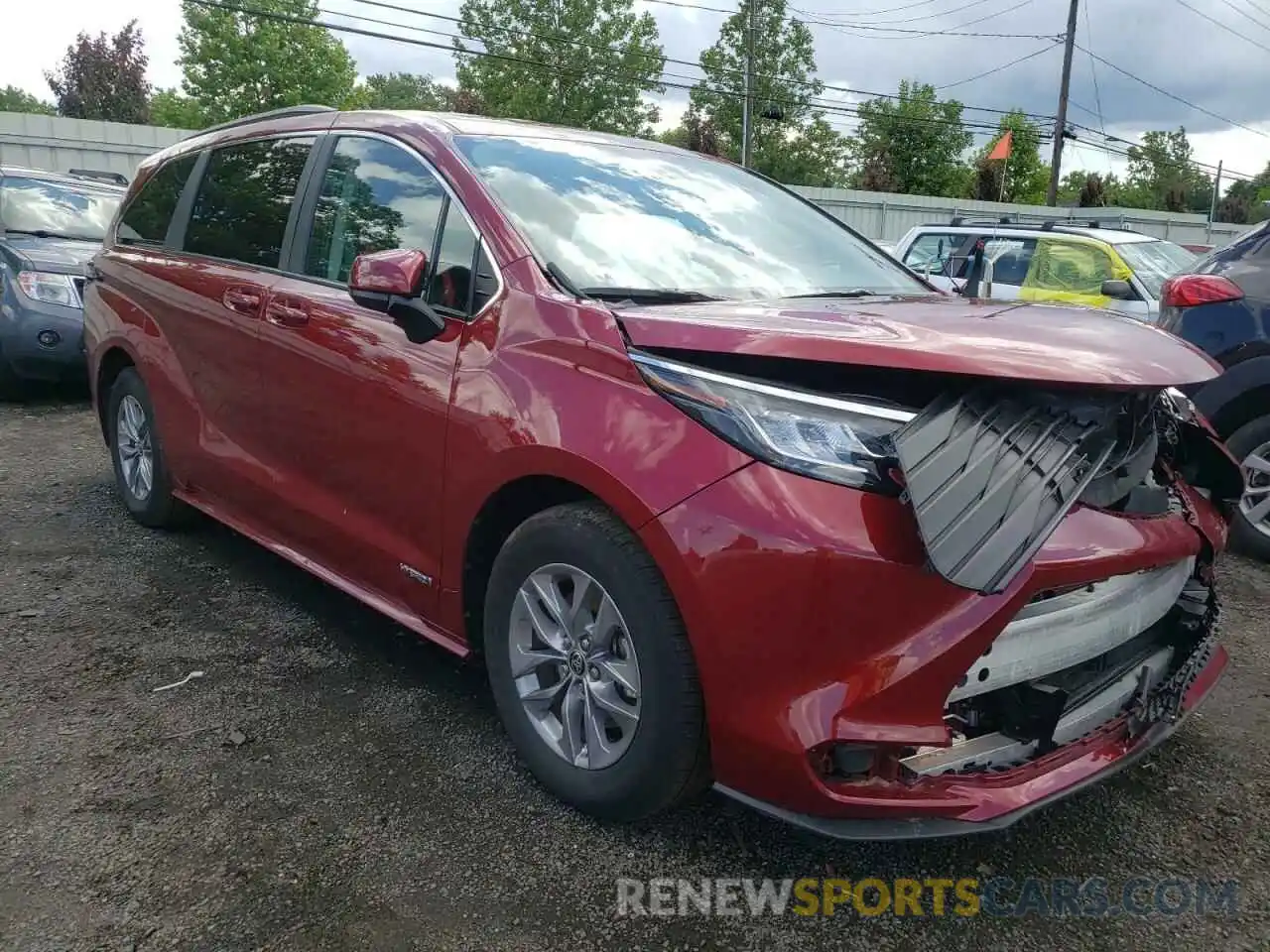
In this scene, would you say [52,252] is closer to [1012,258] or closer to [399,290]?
[399,290]

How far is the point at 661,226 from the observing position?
2.97 meters

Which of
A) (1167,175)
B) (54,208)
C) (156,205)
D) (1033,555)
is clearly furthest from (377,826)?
(1167,175)

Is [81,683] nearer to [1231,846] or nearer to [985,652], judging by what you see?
[985,652]

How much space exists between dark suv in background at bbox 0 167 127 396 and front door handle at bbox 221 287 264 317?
4158 millimetres

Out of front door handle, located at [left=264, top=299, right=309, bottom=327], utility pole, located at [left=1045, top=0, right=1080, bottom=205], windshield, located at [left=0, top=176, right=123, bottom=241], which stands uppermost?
utility pole, located at [left=1045, top=0, right=1080, bottom=205]

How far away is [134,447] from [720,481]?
3628mm

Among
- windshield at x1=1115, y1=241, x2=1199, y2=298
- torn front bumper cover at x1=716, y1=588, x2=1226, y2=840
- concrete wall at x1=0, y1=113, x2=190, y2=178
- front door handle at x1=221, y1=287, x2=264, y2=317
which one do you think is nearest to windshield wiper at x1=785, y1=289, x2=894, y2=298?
torn front bumper cover at x1=716, y1=588, x2=1226, y2=840

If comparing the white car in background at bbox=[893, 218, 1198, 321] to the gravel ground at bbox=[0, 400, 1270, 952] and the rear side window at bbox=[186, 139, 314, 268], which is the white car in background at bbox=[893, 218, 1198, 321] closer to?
the gravel ground at bbox=[0, 400, 1270, 952]

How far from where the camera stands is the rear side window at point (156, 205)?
436cm

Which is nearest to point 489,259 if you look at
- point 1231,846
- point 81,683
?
point 81,683

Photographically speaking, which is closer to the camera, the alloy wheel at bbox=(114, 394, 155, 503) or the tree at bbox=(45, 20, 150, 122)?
the alloy wheel at bbox=(114, 394, 155, 503)

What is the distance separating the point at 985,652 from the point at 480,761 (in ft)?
4.81

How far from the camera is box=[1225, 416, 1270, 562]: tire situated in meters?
4.66

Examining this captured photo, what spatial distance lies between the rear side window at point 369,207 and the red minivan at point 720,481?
0.01 metres
